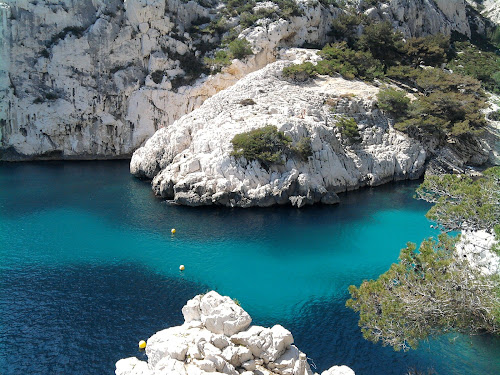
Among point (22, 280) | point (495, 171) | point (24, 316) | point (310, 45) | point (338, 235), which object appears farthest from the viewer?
point (310, 45)

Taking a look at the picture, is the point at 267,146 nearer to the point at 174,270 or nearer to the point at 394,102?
the point at 174,270

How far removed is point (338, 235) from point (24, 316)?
2102 centimetres

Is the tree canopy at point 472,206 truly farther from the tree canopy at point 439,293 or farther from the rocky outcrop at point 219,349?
the rocky outcrop at point 219,349

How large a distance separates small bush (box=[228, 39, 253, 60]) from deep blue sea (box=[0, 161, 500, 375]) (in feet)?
68.7

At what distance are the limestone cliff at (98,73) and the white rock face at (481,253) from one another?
41478mm

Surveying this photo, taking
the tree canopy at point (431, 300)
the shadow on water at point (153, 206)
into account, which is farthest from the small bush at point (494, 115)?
the tree canopy at point (431, 300)

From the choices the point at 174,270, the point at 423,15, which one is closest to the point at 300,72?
the point at 423,15

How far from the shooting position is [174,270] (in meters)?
26.2

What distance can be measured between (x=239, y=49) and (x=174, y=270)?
34.7 metres

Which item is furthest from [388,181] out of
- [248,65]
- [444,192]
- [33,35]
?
[33,35]

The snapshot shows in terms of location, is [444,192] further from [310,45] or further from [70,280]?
[310,45]

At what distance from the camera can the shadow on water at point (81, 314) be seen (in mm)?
18203

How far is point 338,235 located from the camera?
32.1 meters

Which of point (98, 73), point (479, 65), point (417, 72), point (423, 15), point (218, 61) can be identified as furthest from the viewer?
point (423, 15)
